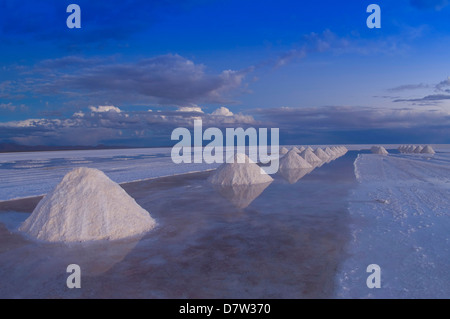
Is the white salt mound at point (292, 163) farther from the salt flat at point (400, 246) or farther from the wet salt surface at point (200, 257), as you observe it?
the wet salt surface at point (200, 257)

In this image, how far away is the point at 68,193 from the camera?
7.06 m

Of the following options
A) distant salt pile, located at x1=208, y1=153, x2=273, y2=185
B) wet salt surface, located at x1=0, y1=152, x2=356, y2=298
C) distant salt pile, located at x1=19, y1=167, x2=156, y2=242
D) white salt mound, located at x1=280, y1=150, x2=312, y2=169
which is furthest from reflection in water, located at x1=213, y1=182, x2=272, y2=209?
white salt mound, located at x1=280, y1=150, x2=312, y2=169

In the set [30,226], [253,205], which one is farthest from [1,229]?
[253,205]

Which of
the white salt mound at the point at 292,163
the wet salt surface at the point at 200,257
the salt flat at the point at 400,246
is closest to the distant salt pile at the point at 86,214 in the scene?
the wet salt surface at the point at 200,257

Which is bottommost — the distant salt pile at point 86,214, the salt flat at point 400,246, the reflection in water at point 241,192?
the salt flat at point 400,246

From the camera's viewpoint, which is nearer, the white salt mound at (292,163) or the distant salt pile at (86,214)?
the distant salt pile at (86,214)

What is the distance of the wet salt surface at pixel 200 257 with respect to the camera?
13.4 feet

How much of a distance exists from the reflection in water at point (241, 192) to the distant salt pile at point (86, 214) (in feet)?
12.0

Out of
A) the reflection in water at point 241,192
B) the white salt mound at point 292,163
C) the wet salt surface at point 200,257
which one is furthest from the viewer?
the white salt mound at point 292,163

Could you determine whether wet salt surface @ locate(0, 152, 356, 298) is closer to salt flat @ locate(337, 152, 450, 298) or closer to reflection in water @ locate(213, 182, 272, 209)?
salt flat @ locate(337, 152, 450, 298)

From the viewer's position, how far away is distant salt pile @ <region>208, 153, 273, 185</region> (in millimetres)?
14211

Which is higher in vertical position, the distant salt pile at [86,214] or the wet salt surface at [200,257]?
the distant salt pile at [86,214]

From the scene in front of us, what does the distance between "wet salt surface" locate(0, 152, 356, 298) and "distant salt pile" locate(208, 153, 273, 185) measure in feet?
16.5
